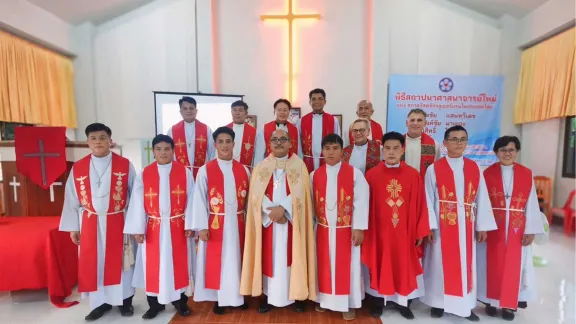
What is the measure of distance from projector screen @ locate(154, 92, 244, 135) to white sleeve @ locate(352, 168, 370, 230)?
410 cm

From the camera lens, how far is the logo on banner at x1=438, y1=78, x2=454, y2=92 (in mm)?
A: 6523

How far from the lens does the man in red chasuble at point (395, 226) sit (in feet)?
8.95

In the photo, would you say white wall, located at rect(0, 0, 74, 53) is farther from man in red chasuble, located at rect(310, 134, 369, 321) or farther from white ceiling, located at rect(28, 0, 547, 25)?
man in red chasuble, located at rect(310, 134, 369, 321)

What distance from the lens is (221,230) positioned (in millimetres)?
2824


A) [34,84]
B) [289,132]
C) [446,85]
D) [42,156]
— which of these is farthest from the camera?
[446,85]

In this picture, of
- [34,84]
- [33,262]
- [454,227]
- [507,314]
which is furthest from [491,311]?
[34,84]

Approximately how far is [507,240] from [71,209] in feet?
12.5

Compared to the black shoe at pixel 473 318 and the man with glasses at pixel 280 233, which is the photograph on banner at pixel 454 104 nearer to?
the black shoe at pixel 473 318

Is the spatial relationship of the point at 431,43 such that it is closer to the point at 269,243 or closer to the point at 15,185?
the point at 269,243

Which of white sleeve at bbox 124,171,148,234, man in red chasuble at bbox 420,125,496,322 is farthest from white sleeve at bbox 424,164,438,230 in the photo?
white sleeve at bbox 124,171,148,234

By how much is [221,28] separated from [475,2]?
506cm

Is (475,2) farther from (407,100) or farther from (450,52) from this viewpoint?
(407,100)

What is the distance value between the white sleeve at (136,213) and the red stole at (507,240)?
9.99 feet

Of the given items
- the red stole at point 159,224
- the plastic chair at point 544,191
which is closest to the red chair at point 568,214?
the plastic chair at point 544,191
